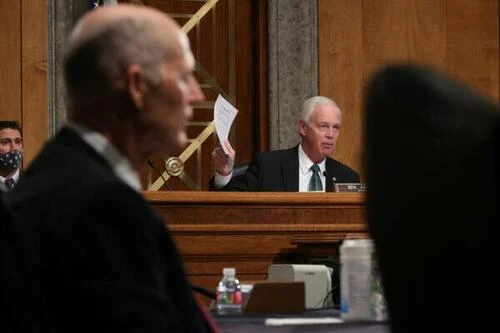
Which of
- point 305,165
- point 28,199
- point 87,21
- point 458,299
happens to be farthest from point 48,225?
point 305,165

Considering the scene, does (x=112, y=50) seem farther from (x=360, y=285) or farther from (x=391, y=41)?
(x=391, y=41)

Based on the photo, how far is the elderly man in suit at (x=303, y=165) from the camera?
238 inches

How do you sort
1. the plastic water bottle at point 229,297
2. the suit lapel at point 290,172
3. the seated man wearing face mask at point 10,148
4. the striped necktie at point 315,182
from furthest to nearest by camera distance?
the seated man wearing face mask at point 10,148 < the striped necktie at point 315,182 < the suit lapel at point 290,172 < the plastic water bottle at point 229,297

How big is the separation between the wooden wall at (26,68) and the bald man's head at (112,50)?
236 inches

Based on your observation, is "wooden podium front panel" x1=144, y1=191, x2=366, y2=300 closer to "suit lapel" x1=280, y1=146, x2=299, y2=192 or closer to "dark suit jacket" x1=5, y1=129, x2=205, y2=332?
"suit lapel" x1=280, y1=146, x2=299, y2=192

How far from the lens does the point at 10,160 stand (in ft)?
22.3

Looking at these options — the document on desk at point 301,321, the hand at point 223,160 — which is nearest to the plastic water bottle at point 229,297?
the document on desk at point 301,321

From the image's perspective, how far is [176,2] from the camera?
26.4 ft

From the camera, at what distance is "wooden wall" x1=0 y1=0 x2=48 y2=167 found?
7.57 meters

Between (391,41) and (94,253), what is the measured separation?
7.17 m

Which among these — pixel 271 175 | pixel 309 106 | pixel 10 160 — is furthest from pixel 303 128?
pixel 10 160

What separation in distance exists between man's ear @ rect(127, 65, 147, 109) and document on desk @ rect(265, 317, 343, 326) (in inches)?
39.4

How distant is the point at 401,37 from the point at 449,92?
7.58 meters

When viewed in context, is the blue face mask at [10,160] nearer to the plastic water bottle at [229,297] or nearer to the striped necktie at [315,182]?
the striped necktie at [315,182]
